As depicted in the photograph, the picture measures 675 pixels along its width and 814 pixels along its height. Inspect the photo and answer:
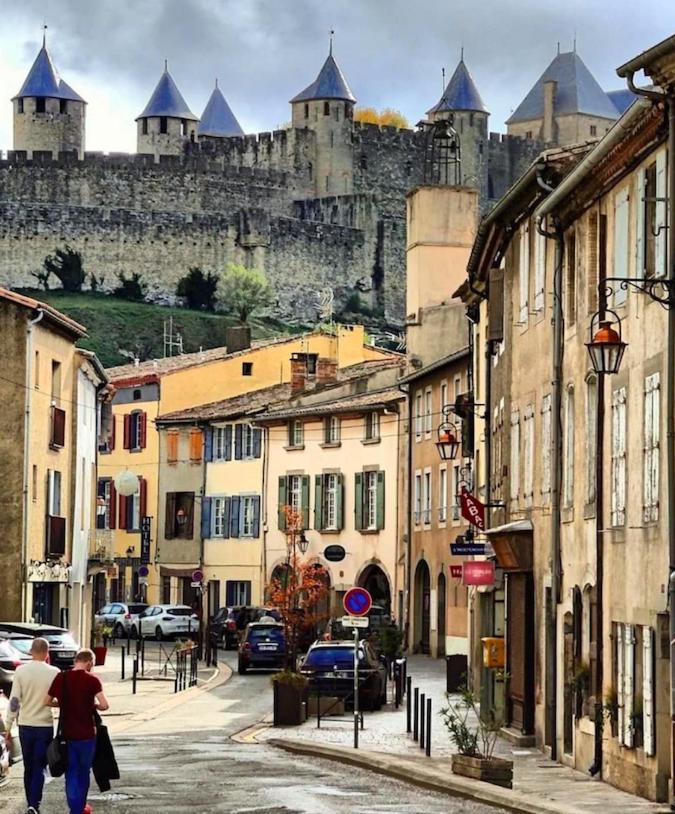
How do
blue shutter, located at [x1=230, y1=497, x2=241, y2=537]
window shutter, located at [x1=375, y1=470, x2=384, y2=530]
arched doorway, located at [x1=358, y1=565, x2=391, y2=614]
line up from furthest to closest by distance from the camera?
blue shutter, located at [x1=230, y1=497, x2=241, y2=537], arched doorway, located at [x1=358, y1=565, x2=391, y2=614], window shutter, located at [x1=375, y1=470, x2=384, y2=530]

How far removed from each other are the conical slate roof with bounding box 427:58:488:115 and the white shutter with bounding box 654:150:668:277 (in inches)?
4628

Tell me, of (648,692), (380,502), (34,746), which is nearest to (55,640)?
(648,692)

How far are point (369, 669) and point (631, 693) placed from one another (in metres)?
12.4

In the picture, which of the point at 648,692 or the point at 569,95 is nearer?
the point at 648,692

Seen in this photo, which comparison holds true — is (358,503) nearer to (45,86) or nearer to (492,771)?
(492,771)

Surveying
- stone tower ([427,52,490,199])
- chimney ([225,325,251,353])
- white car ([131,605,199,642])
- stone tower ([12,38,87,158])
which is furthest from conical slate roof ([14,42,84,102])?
white car ([131,605,199,642])

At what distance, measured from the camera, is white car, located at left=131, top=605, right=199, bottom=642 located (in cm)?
5659

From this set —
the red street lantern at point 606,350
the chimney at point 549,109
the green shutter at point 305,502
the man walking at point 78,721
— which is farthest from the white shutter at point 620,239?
the chimney at point 549,109

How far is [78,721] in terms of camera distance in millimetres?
15922

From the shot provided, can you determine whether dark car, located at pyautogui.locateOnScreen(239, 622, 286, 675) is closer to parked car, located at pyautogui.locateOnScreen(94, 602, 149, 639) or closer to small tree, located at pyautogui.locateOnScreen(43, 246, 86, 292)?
parked car, located at pyautogui.locateOnScreen(94, 602, 149, 639)

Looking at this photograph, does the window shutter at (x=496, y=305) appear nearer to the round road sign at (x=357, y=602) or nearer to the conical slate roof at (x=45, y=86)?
the round road sign at (x=357, y=602)

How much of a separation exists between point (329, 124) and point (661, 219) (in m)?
111

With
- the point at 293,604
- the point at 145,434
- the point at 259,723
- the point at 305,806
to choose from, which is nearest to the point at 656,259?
the point at 305,806

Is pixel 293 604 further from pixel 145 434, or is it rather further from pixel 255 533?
pixel 145 434
